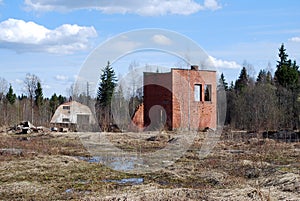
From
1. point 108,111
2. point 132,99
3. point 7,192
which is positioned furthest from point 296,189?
point 108,111

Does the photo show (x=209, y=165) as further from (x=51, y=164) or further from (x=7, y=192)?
(x=7, y=192)

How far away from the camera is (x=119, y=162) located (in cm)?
1772

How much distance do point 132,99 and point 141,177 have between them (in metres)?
25.7

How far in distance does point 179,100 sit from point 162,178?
2216 centimetres

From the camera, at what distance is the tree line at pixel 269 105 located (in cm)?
3947

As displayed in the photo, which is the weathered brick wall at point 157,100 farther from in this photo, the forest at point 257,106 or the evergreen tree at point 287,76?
the evergreen tree at point 287,76

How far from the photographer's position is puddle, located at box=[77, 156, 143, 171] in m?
16.3

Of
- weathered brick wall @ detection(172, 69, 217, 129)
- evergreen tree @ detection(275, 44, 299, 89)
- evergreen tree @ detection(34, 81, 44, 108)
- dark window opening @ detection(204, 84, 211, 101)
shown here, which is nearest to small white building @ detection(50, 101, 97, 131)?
evergreen tree @ detection(34, 81, 44, 108)

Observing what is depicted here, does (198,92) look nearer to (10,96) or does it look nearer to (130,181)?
(130,181)

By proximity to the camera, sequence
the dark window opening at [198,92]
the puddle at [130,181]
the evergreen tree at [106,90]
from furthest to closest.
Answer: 1. the evergreen tree at [106,90]
2. the dark window opening at [198,92]
3. the puddle at [130,181]

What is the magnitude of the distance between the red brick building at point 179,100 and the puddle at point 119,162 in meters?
16.3

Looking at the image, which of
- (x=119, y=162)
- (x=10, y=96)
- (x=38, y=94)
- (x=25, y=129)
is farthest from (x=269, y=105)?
(x=10, y=96)

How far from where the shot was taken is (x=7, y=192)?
11398 millimetres

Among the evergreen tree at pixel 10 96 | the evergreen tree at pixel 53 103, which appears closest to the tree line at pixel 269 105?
the evergreen tree at pixel 53 103
